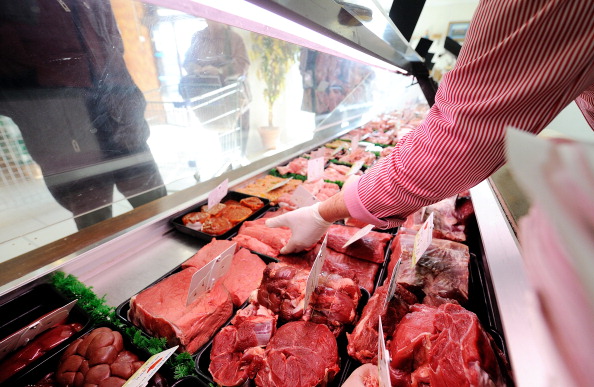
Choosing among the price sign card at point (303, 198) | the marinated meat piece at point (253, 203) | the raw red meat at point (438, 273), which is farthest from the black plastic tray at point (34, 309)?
the raw red meat at point (438, 273)

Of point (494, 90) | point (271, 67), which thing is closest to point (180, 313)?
point (494, 90)

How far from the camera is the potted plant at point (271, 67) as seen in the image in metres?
3.85

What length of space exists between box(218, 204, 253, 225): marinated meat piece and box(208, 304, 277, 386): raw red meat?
103 cm

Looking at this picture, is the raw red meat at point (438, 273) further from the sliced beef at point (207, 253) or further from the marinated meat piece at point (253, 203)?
the marinated meat piece at point (253, 203)

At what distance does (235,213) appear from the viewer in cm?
252

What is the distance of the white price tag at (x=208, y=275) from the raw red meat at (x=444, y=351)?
0.94 meters

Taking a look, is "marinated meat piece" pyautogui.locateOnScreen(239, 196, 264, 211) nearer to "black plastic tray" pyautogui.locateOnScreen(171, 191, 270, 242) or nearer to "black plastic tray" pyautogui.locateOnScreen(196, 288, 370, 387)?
"black plastic tray" pyautogui.locateOnScreen(171, 191, 270, 242)

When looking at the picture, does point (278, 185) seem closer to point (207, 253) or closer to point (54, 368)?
point (207, 253)

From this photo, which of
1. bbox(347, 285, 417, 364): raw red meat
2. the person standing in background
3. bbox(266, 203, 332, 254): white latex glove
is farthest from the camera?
bbox(266, 203, 332, 254): white latex glove

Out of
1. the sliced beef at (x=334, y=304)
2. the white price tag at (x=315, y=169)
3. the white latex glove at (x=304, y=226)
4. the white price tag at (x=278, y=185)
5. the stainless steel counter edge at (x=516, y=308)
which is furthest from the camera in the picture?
the white price tag at (x=315, y=169)

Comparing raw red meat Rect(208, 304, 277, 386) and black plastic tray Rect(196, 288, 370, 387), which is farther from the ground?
raw red meat Rect(208, 304, 277, 386)

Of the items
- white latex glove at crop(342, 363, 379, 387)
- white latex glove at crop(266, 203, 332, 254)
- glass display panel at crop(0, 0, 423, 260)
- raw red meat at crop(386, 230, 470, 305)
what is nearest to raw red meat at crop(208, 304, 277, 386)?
white latex glove at crop(342, 363, 379, 387)

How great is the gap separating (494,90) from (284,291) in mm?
1271

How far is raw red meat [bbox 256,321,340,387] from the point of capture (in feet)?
4.00
